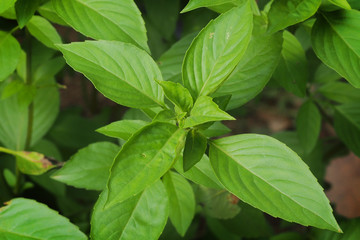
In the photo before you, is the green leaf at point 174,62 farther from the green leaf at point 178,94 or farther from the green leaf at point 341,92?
the green leaf at point 341,92

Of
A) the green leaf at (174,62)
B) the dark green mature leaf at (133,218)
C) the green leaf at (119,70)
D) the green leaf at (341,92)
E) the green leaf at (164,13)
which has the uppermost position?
the green leaf at (119,70)

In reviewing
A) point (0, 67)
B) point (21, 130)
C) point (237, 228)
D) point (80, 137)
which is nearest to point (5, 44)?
point (0, 67)

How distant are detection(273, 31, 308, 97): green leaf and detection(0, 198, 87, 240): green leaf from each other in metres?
0.53

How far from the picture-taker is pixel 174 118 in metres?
0.69

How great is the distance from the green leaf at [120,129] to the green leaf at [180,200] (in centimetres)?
17

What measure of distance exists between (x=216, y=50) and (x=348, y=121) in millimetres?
625

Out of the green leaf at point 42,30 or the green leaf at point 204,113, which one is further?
the green leaf at point 42,30

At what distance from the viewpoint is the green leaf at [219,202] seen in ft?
3.53

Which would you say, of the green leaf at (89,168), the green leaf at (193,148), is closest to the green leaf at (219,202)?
the green leaf at (89,168)

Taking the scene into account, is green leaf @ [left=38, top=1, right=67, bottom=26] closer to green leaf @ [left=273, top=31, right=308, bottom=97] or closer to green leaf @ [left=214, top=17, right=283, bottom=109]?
green leaf @ [left=214, top=17, right=283, bottom=109]

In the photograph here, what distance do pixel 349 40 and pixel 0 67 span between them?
0.65 m

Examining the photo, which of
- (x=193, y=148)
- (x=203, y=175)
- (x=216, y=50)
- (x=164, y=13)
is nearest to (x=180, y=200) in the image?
(x=203, y=175)

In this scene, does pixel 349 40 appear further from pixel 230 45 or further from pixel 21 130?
pixel 21 130

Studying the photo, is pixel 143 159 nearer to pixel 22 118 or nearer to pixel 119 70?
pixel 119 70
